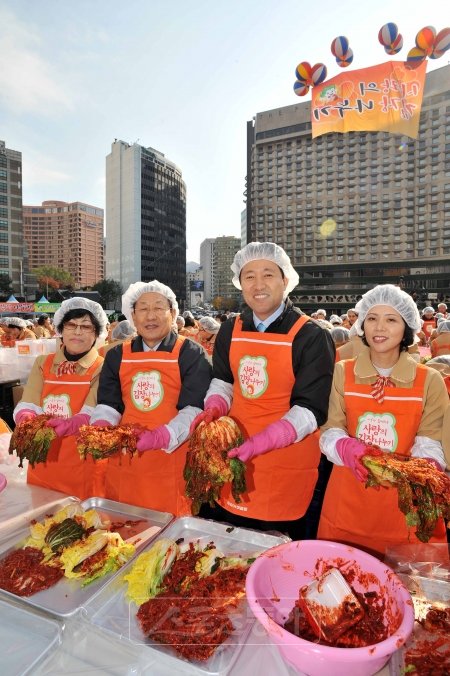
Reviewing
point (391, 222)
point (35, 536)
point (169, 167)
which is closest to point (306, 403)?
point (35, 536)

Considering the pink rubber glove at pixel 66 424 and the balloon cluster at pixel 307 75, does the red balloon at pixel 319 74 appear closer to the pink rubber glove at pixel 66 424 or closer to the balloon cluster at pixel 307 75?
the balloon cluster at pixel 307 75

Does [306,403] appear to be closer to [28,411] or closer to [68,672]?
[68,672]

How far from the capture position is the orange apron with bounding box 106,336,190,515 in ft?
8.45

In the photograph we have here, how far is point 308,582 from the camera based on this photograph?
136cm

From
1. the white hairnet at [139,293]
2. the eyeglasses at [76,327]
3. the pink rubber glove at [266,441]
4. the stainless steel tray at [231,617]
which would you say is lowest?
the stainless steel tray at [231,617]

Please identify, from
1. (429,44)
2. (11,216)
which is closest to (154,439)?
(429,44)

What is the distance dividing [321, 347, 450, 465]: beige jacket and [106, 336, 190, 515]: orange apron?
103 cm

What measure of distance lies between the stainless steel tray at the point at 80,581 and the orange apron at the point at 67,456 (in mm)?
678

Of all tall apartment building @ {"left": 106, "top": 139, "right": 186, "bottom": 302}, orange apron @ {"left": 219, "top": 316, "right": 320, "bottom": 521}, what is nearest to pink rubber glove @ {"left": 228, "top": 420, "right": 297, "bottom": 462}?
orange apron @ {"left": 219, "top": 316, "right": 320, "bottom": 521}

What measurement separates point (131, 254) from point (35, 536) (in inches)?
3793

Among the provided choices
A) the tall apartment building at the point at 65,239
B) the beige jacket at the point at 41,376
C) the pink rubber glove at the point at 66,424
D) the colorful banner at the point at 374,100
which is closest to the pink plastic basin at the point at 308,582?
the pink rubber glove at the point at 66,424

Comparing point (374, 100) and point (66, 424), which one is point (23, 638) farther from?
point (374, 100)

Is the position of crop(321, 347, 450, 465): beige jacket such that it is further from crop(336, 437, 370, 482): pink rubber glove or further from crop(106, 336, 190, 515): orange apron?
crop(106, 336, 190, 515): orange apron

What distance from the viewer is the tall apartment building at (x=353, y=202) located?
236 ft
